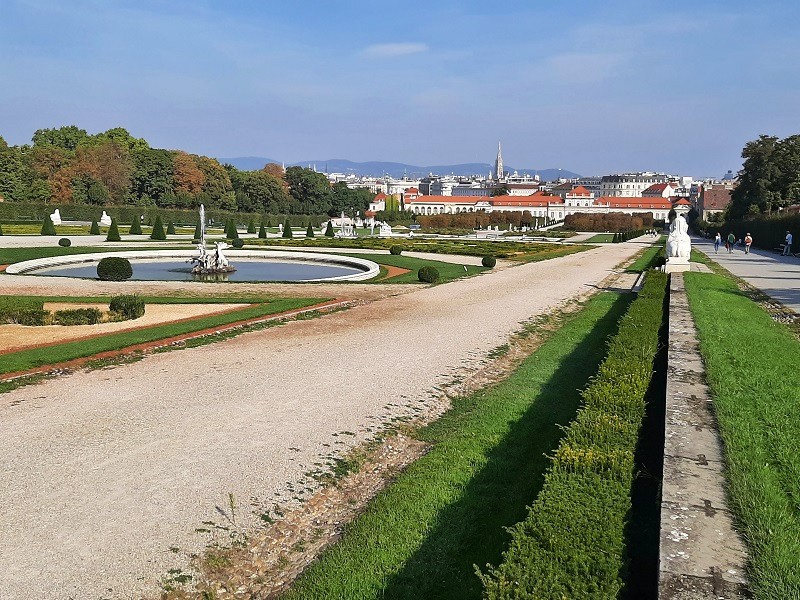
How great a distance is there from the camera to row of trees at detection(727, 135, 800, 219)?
48312 millimetres

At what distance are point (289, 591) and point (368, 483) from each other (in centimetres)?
148

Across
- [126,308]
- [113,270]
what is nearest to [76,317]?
[126,308]

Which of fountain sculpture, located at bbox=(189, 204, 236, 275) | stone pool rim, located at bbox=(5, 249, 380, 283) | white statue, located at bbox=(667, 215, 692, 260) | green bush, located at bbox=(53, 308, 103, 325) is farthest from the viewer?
fountain sculpture, located at bbox=(189, 204, 236, 275)

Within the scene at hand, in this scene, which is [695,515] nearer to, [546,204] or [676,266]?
[676,266]

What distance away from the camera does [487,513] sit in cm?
423

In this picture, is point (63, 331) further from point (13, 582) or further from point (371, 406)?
point (13, 582)

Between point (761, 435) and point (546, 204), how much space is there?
124 metres

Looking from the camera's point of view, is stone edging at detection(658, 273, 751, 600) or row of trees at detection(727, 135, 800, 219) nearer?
stone edging at detection(658, 273, 751, 600)

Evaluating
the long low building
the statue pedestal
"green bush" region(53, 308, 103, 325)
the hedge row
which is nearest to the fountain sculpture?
"green bush" region(53, 308, 103, 325)

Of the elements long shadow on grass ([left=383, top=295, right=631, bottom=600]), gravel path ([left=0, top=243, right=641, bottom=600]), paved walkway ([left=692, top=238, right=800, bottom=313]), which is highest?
paved walkway ([left=692, top=238, right=800, bottom=313])

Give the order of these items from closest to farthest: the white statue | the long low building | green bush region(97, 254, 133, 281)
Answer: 1. green bush region(97, 254, 133, 281)
2. the white statue
3. the long low building

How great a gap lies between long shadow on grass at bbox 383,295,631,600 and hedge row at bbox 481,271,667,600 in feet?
0.86

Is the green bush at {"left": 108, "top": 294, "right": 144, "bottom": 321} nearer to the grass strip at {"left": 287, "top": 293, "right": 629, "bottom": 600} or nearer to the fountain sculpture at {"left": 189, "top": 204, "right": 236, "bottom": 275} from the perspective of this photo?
the grass strip at {"left": 287, "top": 293, "right": 629, "bottom": 600}

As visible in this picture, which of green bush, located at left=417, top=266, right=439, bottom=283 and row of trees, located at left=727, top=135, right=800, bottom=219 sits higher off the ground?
row of trees, located at left=727, top=135, right=800, bottom=219
